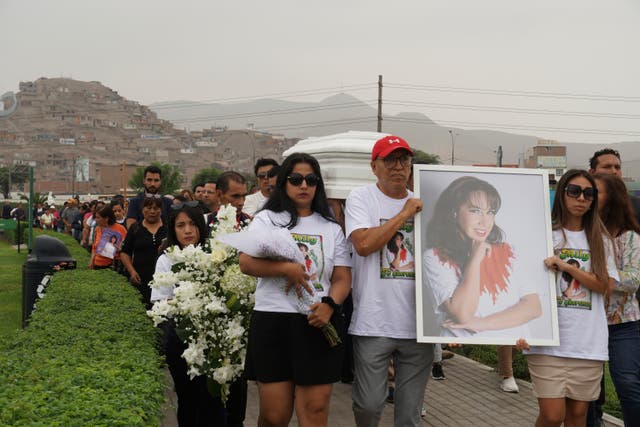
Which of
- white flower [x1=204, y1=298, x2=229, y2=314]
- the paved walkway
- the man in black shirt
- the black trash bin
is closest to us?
white flower [x1=204, y1=298, x2=229, y2=314]

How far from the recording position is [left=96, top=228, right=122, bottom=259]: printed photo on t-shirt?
9336 mm

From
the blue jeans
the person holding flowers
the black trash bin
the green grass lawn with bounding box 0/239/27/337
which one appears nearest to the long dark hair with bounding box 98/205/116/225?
the black trash bin

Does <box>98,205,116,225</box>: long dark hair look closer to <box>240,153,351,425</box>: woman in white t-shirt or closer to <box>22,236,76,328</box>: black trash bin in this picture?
<box>22,236,76,328</box>: black trash bin

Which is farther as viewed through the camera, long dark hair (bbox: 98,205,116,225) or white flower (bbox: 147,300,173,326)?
long dark hair (bbox: 98,205,116,225)

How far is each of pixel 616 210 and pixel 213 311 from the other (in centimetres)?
270

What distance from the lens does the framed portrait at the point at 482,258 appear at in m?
3.94

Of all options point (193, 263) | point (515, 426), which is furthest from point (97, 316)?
point (515, 426)

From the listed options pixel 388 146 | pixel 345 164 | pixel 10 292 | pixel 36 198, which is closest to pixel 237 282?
pixel 388 146

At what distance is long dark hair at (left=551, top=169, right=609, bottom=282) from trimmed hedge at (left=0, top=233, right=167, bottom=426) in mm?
2549

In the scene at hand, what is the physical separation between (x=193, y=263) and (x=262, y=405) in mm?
1013

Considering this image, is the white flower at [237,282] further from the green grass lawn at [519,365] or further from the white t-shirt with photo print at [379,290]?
the green grass lawn at [519,365]

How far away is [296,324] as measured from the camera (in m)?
3.77

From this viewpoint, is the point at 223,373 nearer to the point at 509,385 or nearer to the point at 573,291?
the point at 573,291

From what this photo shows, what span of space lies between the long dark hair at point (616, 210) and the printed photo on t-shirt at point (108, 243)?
659 centimetres
